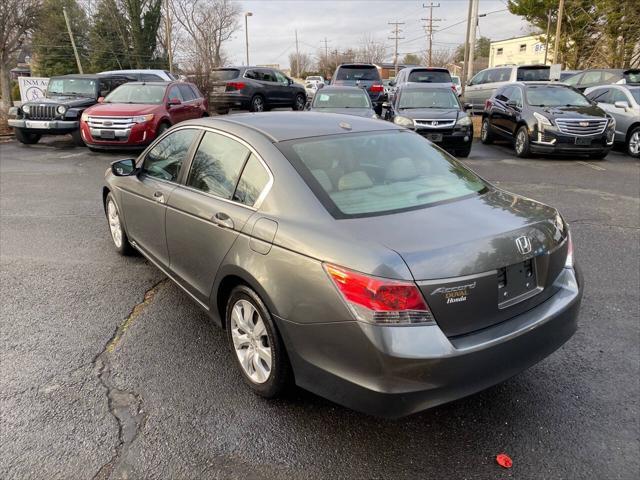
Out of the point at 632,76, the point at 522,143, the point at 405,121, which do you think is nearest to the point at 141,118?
the point at 405,121

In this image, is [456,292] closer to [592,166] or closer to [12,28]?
[592,166]

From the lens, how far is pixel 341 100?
12.3 metres

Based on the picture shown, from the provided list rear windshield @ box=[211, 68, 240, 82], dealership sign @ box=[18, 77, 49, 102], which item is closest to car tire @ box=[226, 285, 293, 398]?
rear windshield @ box=[211, 68, 240, 82]

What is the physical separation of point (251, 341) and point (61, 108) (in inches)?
487

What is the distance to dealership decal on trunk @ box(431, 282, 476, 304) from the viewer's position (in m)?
2.29

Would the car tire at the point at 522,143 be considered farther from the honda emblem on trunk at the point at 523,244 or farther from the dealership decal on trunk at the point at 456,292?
the dealership decal on trunk at the point at 456,292

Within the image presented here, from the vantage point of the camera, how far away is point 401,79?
18500mm

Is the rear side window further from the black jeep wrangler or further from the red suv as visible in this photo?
the black jeep wrangler

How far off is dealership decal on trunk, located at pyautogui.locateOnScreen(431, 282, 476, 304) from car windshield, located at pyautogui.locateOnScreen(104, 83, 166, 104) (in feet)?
37.4

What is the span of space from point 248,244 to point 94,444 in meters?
1.29

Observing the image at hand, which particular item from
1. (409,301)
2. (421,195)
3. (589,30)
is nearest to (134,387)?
(409,301)

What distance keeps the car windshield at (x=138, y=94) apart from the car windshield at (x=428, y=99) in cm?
587

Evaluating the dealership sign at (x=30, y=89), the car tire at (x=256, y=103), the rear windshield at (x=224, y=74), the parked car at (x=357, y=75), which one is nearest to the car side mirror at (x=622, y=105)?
the parked car at (x=357, y=75)

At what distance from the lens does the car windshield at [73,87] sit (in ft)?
45.7
